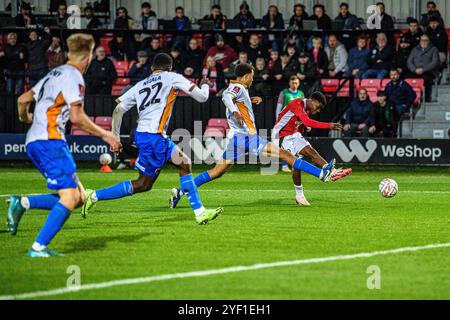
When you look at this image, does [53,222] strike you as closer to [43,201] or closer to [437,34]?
[43,201]

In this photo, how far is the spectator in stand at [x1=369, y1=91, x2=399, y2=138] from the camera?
78.4 ft

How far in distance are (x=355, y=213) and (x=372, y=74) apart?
12.1 meters

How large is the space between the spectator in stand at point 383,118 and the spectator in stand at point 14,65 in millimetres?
9876

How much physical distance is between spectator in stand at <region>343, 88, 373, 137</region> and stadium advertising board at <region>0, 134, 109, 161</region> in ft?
20.7

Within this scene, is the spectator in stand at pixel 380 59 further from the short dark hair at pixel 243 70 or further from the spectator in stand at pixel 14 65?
the short dark hair at pixel 243 70

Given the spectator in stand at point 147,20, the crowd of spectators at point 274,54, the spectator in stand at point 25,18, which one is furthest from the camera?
the spectator in stand at point 147,20

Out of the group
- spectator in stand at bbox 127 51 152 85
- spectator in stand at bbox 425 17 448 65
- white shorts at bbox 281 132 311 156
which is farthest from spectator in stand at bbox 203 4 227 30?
white shorts at bbox 281 132 311 156

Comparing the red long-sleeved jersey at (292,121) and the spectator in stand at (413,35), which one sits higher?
the spectator in stand at (413,35)

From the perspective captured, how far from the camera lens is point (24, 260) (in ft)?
30.3

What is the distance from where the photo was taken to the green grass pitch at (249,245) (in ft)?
25.8

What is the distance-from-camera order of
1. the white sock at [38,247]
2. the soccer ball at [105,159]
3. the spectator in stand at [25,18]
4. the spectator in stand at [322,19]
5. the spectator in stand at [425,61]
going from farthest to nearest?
the spectator in stand at [25,18]
the spectator in stand at [322,19]
the spectator in stand at [425,61]
the soccer ball at [105,159]
the white sock at [38,247]

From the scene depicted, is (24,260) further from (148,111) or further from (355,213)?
(355,213)

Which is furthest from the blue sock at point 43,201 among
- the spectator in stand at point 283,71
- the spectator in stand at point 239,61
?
the spectator in stand at point 283,71
